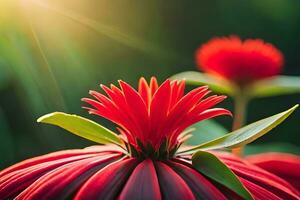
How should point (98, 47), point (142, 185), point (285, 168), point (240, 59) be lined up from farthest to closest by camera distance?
point (98, 47), point (240, 59), point (285, 168), point (142, 185)

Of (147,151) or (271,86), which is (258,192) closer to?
(147,151)

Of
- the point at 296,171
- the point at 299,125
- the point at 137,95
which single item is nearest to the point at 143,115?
the point at 137,95

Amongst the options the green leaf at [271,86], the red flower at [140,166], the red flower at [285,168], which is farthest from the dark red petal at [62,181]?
the green leaf at [271,86]

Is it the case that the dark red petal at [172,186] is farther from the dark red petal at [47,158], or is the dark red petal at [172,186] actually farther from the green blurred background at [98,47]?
the green blurred background at [98,47]

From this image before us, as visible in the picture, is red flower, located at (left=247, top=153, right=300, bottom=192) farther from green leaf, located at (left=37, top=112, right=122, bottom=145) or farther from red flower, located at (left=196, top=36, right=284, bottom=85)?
red flower, located at (left=196, top=36, right=284, bottom=85)

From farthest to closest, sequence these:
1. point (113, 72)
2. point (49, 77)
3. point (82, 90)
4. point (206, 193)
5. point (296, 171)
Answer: point (113, 72)
point (82, 90)
point (49, 77)
point (296, 171)
point (206, 193)

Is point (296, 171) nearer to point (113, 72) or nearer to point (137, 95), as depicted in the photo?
point (137, 95)

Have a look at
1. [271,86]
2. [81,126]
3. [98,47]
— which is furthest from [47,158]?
[98,47]
